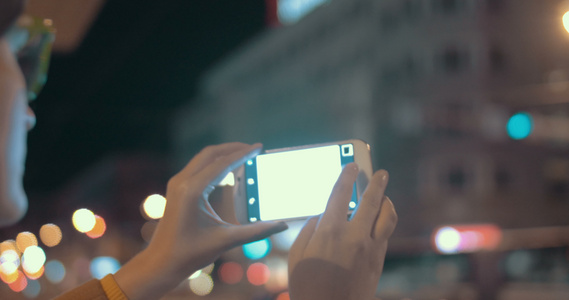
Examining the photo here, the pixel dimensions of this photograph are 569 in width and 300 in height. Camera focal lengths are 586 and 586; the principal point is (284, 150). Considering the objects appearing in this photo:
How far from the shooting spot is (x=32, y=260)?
42.0m

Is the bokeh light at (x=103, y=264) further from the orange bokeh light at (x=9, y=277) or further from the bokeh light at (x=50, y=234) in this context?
the bokeh light at (x=50, y=234)

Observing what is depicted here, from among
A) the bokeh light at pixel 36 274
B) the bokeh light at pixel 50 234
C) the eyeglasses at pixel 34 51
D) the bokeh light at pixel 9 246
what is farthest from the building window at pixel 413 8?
the eyeglasses at pixel 34 51

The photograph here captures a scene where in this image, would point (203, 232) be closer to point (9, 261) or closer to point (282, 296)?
point (282, 296)

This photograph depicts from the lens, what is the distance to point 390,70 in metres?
40.5

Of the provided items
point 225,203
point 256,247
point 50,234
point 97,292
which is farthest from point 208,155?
point 50,234

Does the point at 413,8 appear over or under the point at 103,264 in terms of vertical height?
over

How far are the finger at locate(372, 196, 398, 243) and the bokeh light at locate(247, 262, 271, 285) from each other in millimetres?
26097

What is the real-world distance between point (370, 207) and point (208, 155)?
584 mm

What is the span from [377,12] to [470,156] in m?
11.7

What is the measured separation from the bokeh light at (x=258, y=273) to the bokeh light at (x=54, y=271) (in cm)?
1873

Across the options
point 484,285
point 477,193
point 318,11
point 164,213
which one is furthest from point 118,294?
point 318,11

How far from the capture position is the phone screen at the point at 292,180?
84.8 inches

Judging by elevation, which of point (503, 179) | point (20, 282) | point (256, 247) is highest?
point (256, 247)

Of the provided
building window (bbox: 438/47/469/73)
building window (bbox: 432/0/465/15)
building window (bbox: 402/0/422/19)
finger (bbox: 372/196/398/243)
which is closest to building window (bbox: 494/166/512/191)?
building window (bbox: 438/47/469/73)
